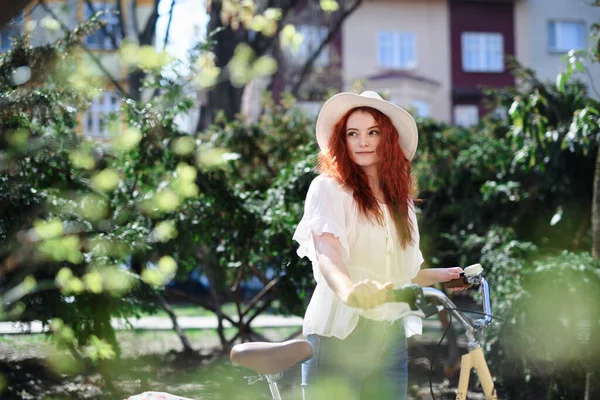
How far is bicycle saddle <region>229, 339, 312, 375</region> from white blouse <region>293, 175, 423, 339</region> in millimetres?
115

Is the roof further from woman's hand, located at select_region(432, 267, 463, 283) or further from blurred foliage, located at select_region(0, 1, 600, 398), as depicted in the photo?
woman's hand, located at select_region(432, 267, 463, 283)

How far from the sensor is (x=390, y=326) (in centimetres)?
280

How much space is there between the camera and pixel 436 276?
3.00 meters

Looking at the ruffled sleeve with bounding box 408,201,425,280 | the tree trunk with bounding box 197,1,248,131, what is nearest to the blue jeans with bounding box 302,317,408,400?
the ruffled sleeve with bounding box 408,201,425,280

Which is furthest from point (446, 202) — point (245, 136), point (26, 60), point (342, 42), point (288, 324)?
point (342, 42)

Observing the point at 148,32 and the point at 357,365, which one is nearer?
the point at 357,365

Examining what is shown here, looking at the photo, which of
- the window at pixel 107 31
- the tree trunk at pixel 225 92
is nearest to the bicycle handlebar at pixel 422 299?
the window at pixel 107 31

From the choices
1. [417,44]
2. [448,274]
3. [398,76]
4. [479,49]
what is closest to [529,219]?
[448,274]

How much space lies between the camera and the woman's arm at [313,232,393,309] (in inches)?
91.2

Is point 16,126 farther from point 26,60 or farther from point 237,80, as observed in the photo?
point 237,80

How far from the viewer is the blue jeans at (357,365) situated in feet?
8.80

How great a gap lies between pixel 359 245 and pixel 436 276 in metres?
0.41

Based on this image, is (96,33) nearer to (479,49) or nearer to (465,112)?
(465,112)

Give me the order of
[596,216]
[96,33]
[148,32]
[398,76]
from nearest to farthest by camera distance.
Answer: [596,216] → [96,33] → [148,32] → [398,76]
